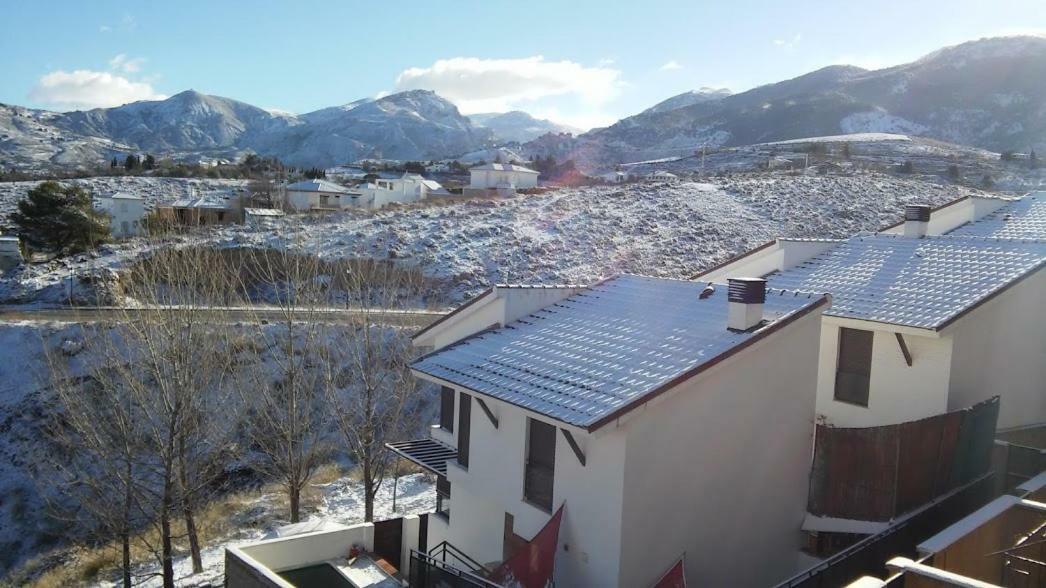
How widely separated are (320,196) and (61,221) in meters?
20.8

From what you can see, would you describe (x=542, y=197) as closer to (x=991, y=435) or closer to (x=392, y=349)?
(x=392, y=349)

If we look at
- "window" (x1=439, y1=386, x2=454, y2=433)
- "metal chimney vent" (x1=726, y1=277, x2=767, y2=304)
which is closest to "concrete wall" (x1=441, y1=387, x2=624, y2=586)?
"window" (x1=439, y1=386, x2=454, y2=433)

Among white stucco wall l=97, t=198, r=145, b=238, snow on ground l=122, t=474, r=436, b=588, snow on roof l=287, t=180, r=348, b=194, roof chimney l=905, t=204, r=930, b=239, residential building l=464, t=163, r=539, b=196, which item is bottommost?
snow on ground l=122, t=474, r=436, b=588

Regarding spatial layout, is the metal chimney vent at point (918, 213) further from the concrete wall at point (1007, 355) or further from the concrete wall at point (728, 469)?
the concrete wall at point (728, 469)

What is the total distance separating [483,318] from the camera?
48.8 ft

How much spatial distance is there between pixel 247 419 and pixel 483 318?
1300 centimetres

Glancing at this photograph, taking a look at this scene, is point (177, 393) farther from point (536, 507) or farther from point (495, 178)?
point (495, 178)

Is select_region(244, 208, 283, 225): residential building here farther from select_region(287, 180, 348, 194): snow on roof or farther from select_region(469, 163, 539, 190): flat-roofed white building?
select_region(469, 163, 539, 190): flat-roofed white building

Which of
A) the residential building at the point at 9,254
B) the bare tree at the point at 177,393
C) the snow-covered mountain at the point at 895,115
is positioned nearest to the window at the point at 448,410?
the bare tree at the point at 177,393

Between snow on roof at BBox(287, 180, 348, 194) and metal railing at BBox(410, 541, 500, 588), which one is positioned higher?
snow on roof at BBox(287, 180, 348, 194)

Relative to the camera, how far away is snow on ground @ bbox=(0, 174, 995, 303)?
129 ft

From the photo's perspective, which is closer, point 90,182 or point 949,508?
point 949,508

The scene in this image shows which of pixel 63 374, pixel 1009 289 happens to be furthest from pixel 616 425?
pixel 63 374

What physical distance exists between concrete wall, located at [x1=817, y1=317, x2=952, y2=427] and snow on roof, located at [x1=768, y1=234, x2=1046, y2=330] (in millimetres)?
536
